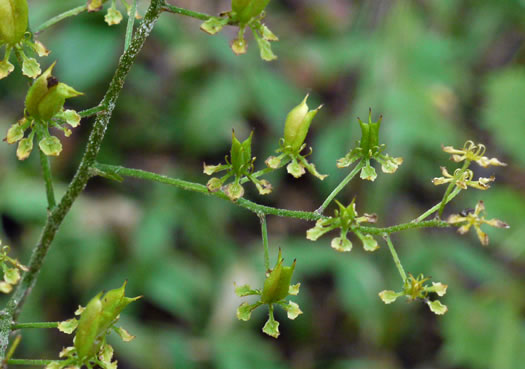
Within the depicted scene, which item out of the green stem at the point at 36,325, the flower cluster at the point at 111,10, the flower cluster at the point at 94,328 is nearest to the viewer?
the flower cluster at the point at 94,328

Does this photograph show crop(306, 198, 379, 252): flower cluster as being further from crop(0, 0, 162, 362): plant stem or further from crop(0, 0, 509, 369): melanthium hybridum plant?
crop(0, 0, 162, 362): plant stem

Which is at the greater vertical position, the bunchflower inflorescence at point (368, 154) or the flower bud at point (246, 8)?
the flower bud at point (246, 8)

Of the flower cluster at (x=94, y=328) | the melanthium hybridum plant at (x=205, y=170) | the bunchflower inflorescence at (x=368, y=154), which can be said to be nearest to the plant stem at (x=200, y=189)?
the melanthium hybridum plant at (x=205, y=170)

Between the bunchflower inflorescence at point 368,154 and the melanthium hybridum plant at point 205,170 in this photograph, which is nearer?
the melanthium hybridum plant at point 205,170

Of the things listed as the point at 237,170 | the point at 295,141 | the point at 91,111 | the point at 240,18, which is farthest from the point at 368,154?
the point at 91,111

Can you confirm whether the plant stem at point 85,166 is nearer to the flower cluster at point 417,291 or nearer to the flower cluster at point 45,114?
the flower cluster at point 45,114

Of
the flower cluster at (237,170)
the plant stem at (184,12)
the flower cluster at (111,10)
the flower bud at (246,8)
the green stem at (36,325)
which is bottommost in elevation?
the green stem at (36,325)

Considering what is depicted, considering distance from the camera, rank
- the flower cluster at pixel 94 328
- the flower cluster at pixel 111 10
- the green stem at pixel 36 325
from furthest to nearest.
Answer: the flower cluster at pixel 111 10 < the green stem at pixel 36 325 < the flower cluster at pixel 94 328
